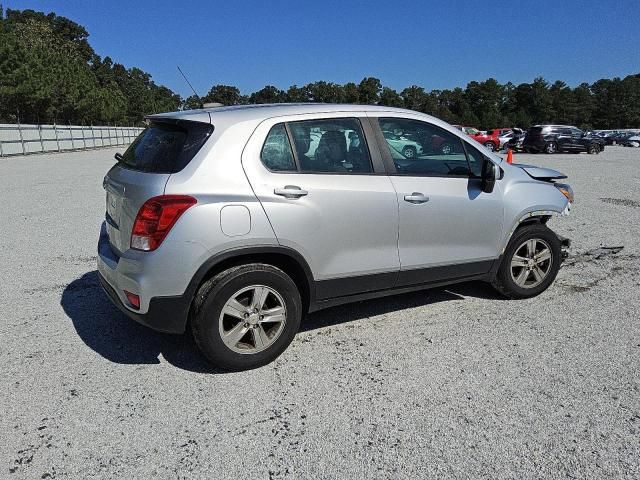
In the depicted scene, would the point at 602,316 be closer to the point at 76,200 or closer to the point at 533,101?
the point at 76,200

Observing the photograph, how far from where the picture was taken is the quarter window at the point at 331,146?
11.4 ft

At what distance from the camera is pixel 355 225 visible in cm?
359

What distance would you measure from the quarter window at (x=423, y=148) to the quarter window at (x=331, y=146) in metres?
0.27

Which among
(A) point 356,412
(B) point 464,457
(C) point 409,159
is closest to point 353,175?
(C) point 409,159

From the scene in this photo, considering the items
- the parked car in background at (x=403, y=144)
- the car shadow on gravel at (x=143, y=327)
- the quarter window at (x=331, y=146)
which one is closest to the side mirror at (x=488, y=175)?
the parked car in background at (x=403, y=144)

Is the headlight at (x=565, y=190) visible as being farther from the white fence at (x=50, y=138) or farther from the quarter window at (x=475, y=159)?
the white fence at (x=50, y=138)

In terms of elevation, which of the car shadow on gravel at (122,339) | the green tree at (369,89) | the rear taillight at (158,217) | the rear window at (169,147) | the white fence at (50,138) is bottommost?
the white fence at (50,138)

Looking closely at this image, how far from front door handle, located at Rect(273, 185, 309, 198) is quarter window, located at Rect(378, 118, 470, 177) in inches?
36.3

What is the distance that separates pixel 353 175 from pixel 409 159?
646mm

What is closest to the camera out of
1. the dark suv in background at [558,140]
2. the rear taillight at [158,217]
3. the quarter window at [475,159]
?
→ the rear taillight at [158,217]

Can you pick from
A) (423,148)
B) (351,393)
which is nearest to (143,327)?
(351,393)

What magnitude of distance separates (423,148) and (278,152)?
4.59 ft

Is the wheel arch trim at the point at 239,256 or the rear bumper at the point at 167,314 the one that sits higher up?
the wheel arch trim at the point at 239,256

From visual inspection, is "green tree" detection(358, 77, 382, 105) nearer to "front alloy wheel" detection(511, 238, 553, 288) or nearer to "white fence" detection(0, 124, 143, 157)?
"white fence" detection(0, 124, 143, 157)
